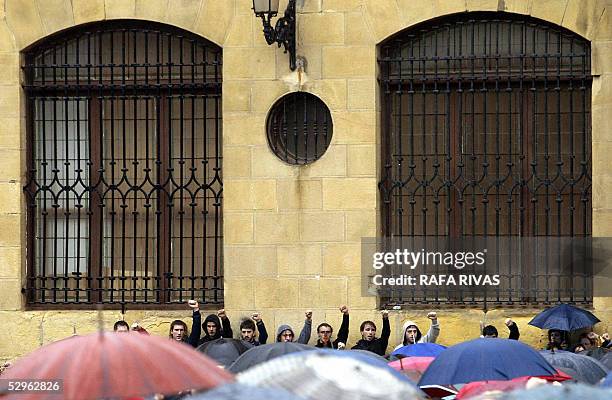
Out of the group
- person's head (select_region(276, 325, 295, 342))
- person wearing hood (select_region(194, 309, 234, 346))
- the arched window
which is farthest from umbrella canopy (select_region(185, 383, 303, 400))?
the arched window

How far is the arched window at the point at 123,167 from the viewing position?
53.5ft

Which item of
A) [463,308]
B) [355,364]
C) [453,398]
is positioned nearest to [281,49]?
[463,308]

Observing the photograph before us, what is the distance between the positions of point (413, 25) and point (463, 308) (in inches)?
112

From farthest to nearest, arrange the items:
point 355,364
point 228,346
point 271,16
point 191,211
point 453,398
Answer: point 191,211, point 271,16, point 228,346, point 453,398, point 355,364

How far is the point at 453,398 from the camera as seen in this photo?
1012 cm

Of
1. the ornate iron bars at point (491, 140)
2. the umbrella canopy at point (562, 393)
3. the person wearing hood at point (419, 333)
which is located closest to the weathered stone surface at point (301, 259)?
the ornate iron bars at point (491, 140)

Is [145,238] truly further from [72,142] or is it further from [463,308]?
[463,308]

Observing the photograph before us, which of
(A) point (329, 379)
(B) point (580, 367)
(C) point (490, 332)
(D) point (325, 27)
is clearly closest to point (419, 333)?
(C) point (490, 332)

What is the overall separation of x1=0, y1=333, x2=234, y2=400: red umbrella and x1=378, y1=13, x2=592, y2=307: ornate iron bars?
8.31 metres

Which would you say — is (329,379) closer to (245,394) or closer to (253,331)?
(245,394)

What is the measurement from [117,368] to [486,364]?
3630mm

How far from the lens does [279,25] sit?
15414mm

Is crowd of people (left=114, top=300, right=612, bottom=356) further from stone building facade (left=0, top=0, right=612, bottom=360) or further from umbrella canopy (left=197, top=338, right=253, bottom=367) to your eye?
umbrella canopy (left=197, top=338, right=253, bottom=367)

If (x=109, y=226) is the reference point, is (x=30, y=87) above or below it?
above
